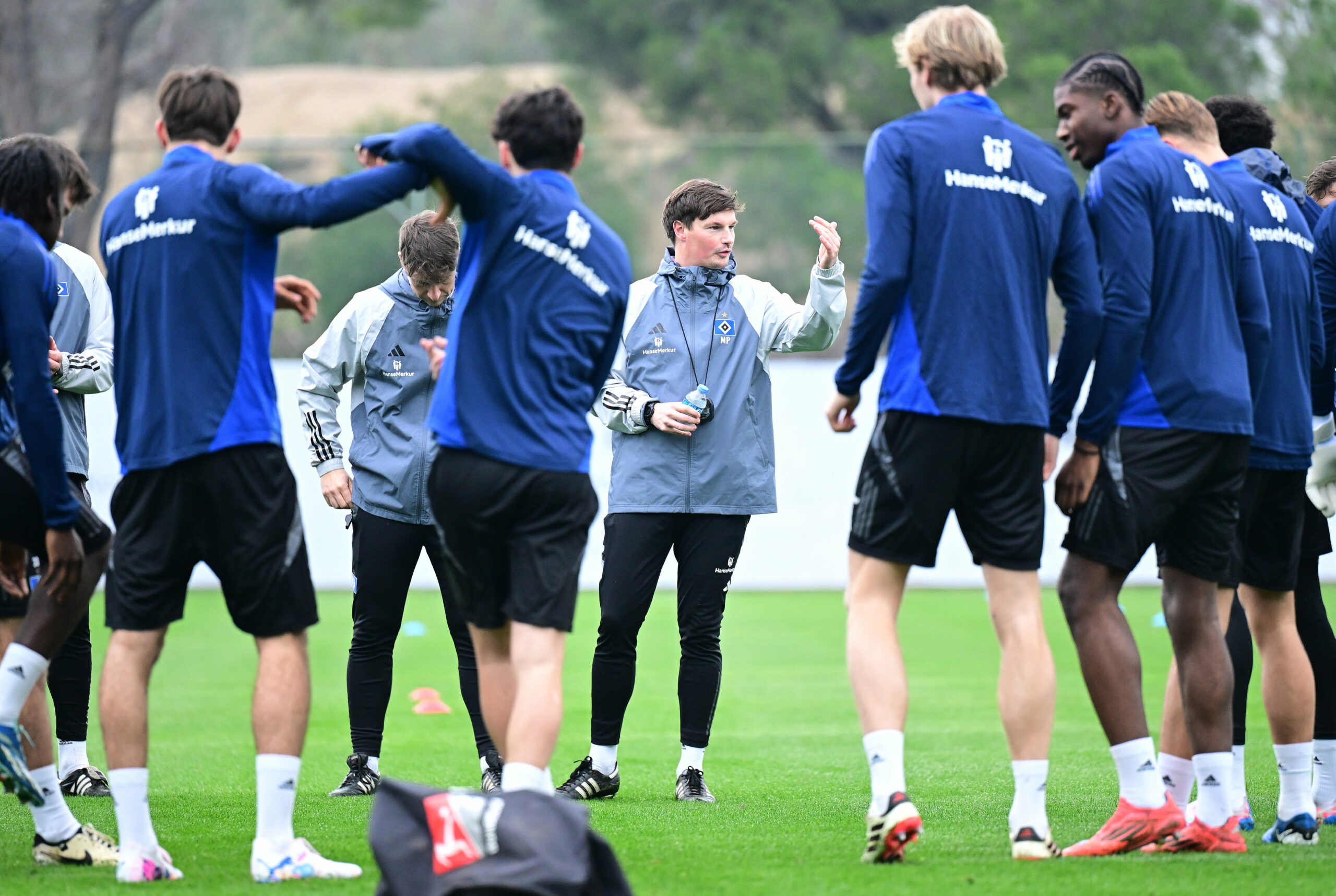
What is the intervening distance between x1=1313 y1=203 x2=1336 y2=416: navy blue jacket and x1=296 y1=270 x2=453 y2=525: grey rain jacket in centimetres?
323

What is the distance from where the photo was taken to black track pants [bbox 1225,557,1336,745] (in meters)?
5.03

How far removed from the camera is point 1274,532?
475 centimetres

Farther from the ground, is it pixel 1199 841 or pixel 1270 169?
pixel 1270 169

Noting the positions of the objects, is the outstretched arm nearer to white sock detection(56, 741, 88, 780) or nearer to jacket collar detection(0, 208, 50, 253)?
jacket collar detection(0, 208, 50, 253)

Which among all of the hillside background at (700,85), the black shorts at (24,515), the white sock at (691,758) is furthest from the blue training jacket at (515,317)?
the hillside background at (700,85)

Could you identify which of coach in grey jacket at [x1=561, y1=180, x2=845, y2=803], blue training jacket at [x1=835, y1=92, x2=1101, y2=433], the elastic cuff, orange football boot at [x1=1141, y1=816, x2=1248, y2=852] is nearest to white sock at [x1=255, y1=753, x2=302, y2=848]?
coach in grey jacket at [x1=561, y1=180, x2=845, y2=803]

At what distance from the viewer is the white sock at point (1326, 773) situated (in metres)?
5.13

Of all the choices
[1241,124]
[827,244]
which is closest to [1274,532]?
[1241,124]

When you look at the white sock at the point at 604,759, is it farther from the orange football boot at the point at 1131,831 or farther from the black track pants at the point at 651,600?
the orange football boot at the point at 1131,831

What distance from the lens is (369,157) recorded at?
411 cm

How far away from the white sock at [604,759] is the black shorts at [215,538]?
1.80 m

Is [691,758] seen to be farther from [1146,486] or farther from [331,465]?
[1146,486]

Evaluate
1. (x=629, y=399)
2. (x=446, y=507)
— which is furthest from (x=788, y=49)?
(x=446, y=507)

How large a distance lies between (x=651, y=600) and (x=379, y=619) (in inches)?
42.9
